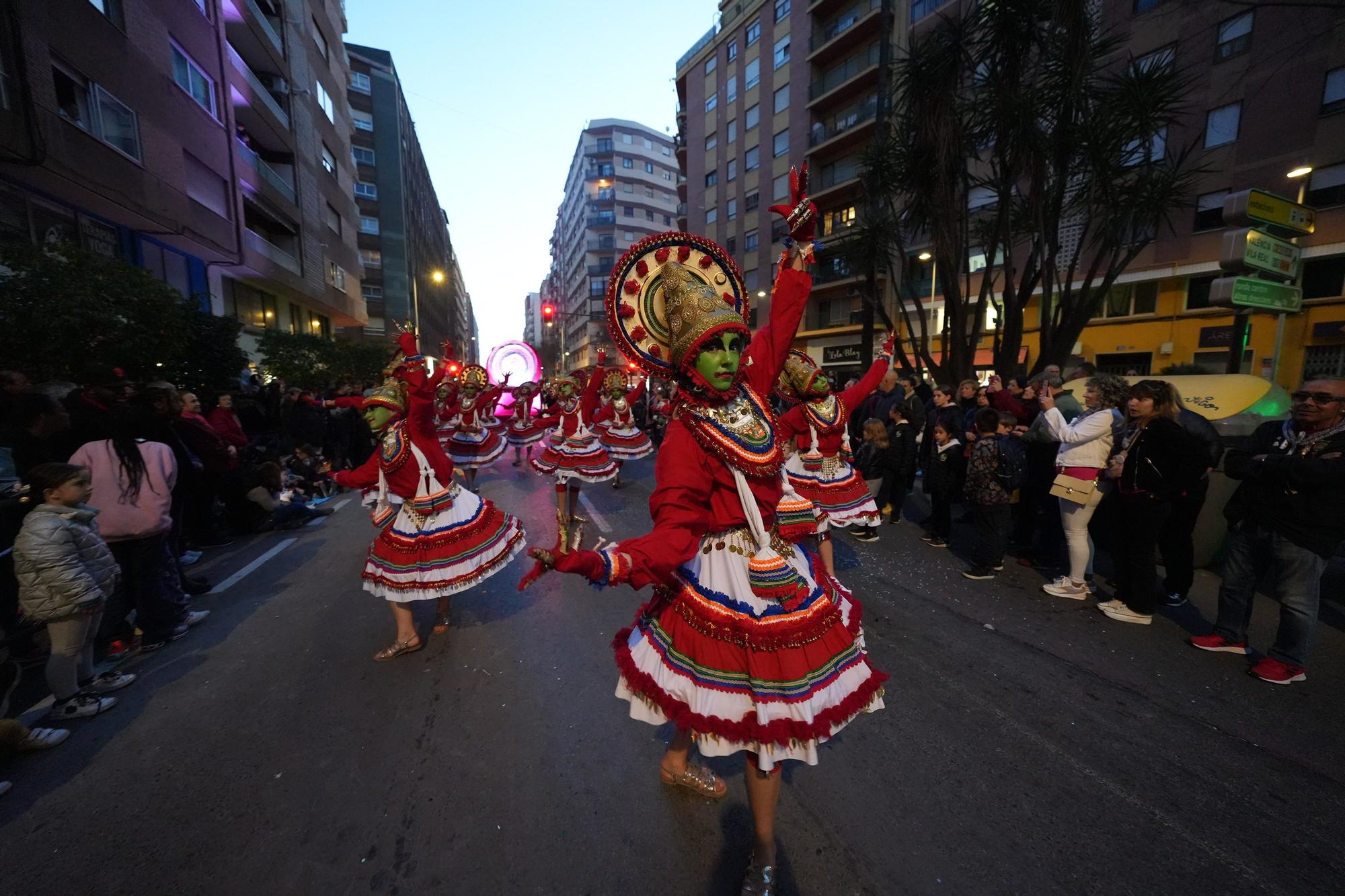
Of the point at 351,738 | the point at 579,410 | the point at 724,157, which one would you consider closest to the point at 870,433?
the point at 579,410

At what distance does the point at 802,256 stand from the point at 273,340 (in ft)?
60.0

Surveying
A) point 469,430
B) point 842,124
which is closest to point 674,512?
point 469,430

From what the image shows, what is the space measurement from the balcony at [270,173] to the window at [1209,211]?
3253 centimetres

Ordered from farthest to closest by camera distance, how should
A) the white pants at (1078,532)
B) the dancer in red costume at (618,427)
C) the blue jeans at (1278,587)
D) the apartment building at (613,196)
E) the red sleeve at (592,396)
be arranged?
the apartment building at (613,196) < the dancer in red costume at (618,427) < the red sleeve at (592,396) < the white pants at (1078,532) < the blue jeans at (1278,587)

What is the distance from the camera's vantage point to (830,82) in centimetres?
2764

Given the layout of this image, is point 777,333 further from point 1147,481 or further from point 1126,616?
point 1126,616

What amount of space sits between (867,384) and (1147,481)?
252cm

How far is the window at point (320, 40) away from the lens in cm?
2764

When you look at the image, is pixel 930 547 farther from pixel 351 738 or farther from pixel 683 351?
pixel 351 738

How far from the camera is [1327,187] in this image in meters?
15.5

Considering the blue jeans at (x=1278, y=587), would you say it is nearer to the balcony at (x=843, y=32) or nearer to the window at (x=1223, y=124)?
the window at (x=1223, y=124)

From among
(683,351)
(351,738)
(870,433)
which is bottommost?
(351,738)

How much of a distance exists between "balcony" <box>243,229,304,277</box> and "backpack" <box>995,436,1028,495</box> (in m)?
22.6

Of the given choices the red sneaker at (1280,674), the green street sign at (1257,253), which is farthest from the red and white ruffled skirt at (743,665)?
the green street sign at (1257,253)
